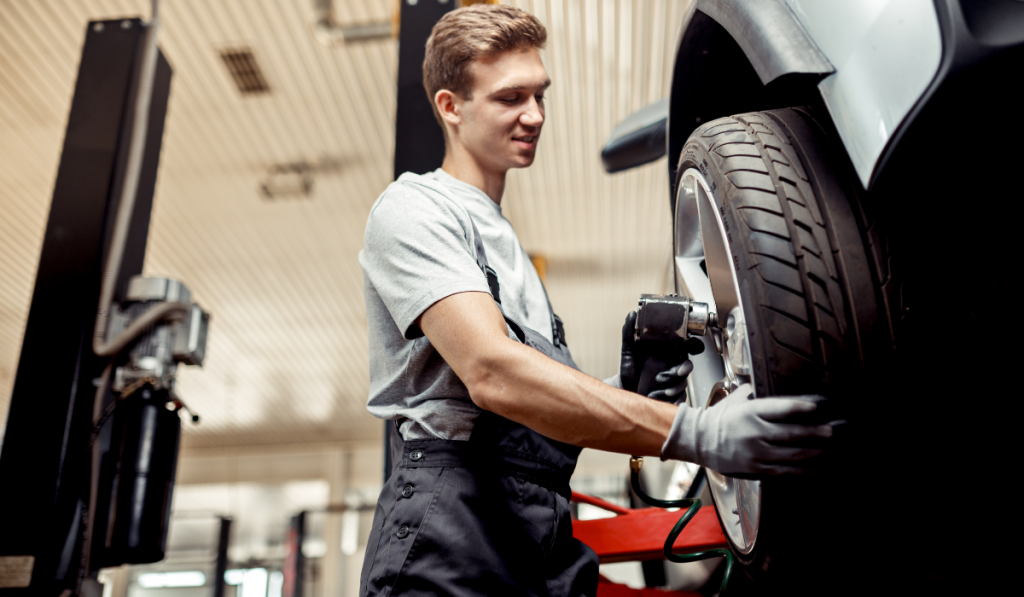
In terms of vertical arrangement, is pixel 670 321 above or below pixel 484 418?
above

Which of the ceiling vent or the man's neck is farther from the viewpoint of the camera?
the ceiling vent

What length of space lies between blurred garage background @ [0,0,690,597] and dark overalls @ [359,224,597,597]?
1.86ft

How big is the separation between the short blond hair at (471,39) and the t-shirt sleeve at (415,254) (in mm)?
320

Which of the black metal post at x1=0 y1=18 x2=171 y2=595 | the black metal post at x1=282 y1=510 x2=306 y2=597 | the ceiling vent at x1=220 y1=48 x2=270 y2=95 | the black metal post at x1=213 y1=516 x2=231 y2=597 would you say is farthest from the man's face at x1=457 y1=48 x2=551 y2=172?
the black metal post at x1=213 y1=516 x2=231 y2=597

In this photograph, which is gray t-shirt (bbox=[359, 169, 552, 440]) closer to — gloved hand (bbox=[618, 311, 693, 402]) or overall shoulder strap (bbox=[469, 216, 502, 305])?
overall shoulder strap (bbox=[469, 216, 502, 305])

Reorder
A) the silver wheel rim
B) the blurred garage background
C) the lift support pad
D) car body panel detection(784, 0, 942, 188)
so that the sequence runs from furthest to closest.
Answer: the blurred garage background → the lift support pad → the silver wheel rim → car body panel detection(784, 0, 942, 188)

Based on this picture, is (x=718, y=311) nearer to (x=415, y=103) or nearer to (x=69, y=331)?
(x=415, y=103)

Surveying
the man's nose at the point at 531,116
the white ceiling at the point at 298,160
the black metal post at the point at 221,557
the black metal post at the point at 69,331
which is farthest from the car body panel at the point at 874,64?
the black metal post at the point at 221,557

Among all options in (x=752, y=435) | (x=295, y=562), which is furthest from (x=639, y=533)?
(x=295, y=562)

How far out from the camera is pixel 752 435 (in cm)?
77

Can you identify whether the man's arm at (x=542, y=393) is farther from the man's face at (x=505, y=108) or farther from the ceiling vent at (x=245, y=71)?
the ceiling vent at (x=245, y=71)

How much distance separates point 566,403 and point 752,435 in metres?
0.20

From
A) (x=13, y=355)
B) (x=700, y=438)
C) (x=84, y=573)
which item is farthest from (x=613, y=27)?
(x=13, y=355)

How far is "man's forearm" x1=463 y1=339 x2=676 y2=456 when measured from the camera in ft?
2.74
